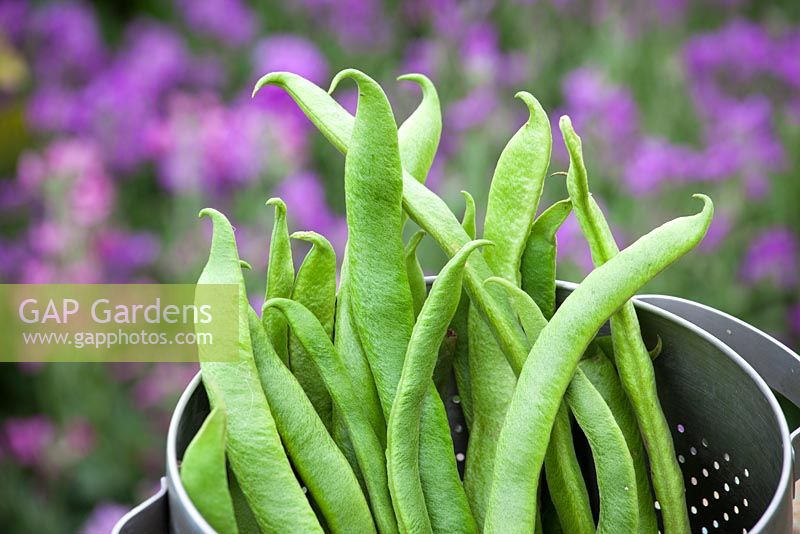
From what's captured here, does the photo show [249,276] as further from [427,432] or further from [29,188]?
[427,432]

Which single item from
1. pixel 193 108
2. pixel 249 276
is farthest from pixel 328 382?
pixel 193 108

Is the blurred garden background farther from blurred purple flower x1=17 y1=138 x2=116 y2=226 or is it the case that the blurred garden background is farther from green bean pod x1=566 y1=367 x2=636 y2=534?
green bean pod x1=566 y1=367 x2=636 y2=534

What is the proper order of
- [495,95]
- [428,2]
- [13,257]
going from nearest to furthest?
[13,257]
[495,95]
[428,2]

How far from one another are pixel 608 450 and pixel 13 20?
1.45 metres

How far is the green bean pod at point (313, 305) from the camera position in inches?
21.6

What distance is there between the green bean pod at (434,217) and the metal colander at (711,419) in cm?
8

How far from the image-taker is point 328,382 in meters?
0.52

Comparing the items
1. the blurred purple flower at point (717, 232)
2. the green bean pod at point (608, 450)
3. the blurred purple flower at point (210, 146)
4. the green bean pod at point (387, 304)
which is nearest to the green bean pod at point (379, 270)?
the green bean pod at point (387, 304)

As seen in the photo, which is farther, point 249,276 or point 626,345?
point 249,276

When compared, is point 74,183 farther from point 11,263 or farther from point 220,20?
point 220,20

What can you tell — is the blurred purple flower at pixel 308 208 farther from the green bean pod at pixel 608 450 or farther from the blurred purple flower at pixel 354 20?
the green bean pod at pixel 608 450

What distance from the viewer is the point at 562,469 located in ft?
1.72

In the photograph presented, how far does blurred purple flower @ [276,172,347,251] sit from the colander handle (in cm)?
71

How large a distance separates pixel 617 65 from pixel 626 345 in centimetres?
112
